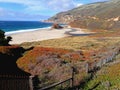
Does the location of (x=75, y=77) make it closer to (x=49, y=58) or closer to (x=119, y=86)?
(x=119, y=86)

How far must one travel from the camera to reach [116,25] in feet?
429

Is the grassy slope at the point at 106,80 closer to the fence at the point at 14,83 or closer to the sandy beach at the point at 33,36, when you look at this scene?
the fence at the point at 14,83

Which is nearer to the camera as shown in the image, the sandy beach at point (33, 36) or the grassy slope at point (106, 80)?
the grassy slope at point (106, 80)

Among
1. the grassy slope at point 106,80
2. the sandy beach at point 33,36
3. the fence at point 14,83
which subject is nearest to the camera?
the fence at point 14,83

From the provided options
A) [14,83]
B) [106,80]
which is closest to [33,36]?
[106,80]

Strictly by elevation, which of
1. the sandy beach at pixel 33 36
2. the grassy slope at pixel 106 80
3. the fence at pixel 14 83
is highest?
the fence at pixel 14 83

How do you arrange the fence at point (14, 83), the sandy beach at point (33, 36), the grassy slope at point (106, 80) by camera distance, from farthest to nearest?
the sandy beach at point (33, 36)
the grassy slope at point (106, 80)
the fence at point (14, 83)

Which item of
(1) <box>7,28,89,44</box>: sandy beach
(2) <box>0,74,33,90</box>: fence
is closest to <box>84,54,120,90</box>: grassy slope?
(2) <box>0,74,33,90</box>: fence

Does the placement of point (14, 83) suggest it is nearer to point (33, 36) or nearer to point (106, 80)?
point (106, 80)

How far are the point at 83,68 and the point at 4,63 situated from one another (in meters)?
7.04

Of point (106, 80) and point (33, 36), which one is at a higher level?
point (106, 80)

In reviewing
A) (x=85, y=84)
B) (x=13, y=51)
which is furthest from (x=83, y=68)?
(x=13, y=51)

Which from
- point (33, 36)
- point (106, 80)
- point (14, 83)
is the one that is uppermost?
point (14, 83)

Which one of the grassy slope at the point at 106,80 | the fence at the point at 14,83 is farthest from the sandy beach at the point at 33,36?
the fence at the point at 14,83
